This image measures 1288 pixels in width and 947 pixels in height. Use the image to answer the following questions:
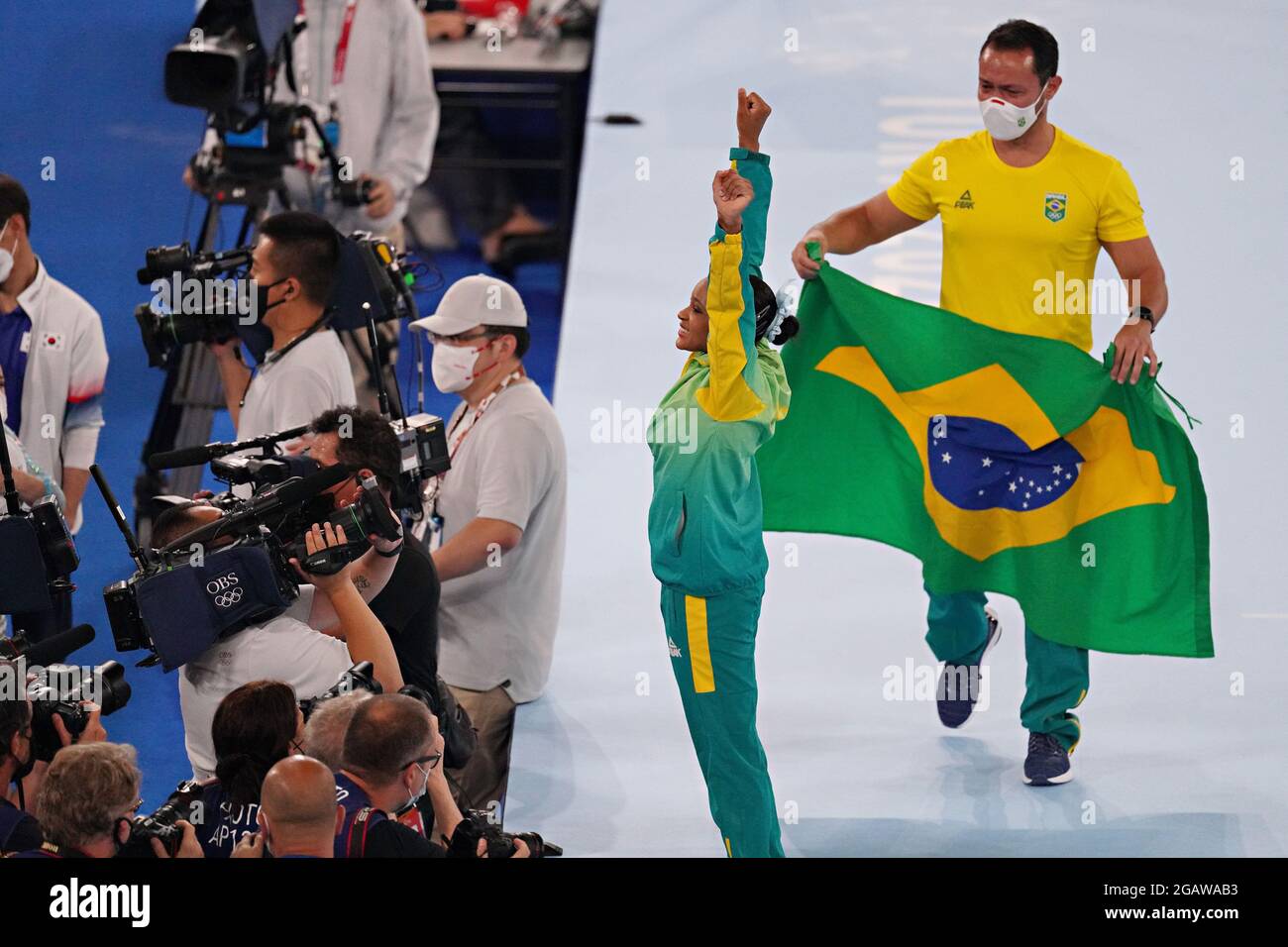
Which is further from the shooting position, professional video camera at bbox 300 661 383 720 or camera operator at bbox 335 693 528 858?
professional video camera at bbox 300 661 383 720

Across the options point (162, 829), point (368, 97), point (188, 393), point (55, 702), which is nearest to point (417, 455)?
point (55, 702)

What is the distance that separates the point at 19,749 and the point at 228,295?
1.91m

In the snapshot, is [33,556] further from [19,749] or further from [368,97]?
[368,97]

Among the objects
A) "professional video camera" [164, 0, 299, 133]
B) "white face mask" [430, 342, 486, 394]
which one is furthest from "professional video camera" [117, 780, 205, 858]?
"professional video camera" [164, 0, 299, 133]

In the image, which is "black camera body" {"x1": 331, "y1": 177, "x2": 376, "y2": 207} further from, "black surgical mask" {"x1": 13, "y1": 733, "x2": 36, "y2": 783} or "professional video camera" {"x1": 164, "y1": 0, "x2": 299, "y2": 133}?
"black surgical mask" {"x1": 13, "y1": 733, "x2": 36, "y2": 783}

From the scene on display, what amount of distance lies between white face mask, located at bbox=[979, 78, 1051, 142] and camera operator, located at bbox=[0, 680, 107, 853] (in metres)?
2.80

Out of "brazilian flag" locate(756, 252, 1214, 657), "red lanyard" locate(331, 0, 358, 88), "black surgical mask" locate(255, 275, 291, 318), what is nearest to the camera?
"brazilian flag" locate(756, 252, 1214, 657)

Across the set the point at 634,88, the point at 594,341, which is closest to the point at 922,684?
the point at 594,341

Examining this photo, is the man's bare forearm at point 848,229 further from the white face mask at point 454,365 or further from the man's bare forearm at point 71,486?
the man's bare forearm at point 71,486

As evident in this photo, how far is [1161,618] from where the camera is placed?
510cm

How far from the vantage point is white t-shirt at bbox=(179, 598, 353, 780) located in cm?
401

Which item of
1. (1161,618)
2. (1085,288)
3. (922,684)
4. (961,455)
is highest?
(1085,288)

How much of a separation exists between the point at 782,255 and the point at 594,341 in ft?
4.06
